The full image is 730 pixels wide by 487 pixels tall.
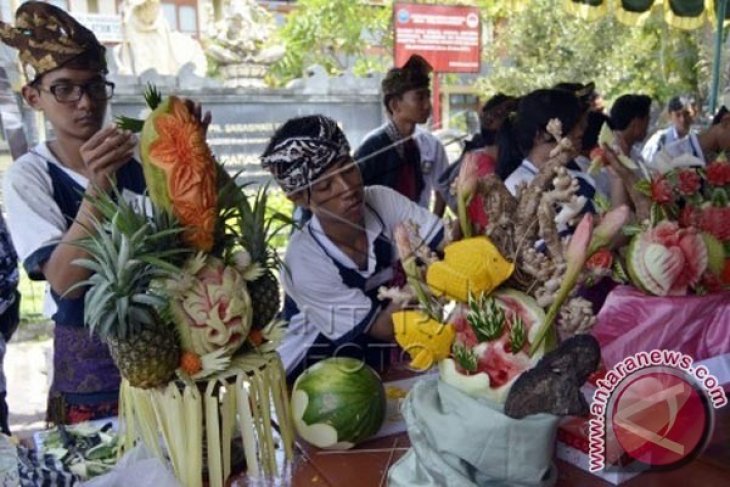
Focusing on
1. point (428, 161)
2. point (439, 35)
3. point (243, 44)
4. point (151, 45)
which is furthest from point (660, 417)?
point (243, 44)

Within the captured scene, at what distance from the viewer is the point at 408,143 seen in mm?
3385

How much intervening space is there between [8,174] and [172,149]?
59 centimetres

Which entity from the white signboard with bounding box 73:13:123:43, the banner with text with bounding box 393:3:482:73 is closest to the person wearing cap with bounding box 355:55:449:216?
the banner with text with bounding box 393:3:482:73

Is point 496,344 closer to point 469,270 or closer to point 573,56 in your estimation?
point 469,270

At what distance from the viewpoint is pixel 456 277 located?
1.00 m

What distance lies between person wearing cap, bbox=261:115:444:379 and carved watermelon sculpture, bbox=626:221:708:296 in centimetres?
45

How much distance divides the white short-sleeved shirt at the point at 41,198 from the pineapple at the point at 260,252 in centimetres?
26

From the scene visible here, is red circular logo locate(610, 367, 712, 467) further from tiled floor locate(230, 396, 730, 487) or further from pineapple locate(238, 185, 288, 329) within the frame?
pineapple locate(238, 185, 288, 329)

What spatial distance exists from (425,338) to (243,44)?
5984 millimetres

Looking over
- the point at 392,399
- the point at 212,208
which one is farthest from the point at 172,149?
the point at 392,399

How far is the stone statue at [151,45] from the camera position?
3943 mm

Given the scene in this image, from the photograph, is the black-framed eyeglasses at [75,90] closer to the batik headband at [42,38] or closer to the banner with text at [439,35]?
the batik headband at [42,38]

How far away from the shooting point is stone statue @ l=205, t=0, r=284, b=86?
574cm

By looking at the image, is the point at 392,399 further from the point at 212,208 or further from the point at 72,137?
the point at 72,137
